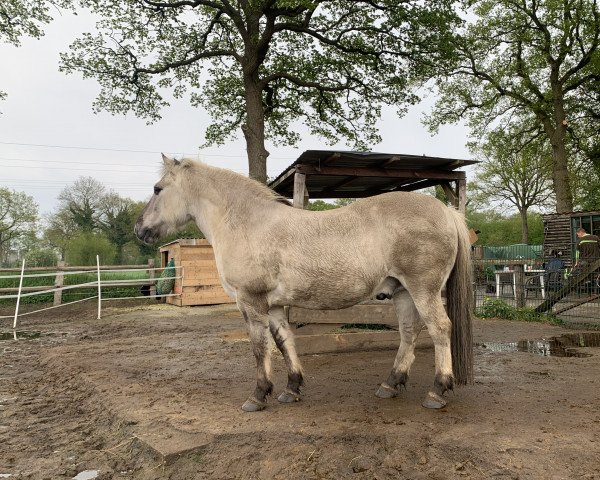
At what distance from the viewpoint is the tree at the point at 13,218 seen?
160 feet

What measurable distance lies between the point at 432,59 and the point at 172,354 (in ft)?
46.8

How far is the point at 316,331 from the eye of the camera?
715cm

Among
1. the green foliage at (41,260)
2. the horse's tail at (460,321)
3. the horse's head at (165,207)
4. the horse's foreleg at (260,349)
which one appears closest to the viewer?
the horse's foreleg at (260,349)

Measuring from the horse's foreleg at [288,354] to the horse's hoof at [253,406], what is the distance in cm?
31

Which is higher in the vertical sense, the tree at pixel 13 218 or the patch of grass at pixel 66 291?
the tree at pixel 13 218

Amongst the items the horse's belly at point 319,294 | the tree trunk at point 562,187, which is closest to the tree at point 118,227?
the tree trunk at point 562,187

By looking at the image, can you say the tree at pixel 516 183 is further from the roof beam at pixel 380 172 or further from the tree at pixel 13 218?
the tree at pixel 13 218

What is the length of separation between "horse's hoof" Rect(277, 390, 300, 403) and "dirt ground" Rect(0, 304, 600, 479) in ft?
0.33

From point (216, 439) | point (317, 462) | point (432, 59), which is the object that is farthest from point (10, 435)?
point (432, 59)

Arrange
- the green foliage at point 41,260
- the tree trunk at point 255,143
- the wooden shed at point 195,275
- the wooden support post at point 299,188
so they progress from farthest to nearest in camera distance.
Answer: the green foliage at point 41,260 < the wooden shed at point 195,275 < the tree trunk at point 255,143 < the wooden support post at point 299,188

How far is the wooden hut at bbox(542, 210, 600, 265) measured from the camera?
18569 mm

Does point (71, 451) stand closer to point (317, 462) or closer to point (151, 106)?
point (317, 462)

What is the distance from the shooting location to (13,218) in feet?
162

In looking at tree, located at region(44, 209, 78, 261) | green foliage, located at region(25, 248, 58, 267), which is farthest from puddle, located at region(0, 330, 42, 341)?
tree, located at region(44, 209, 78, 261)
